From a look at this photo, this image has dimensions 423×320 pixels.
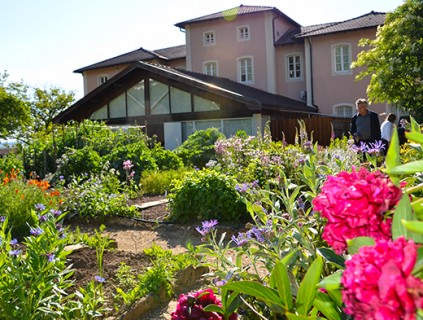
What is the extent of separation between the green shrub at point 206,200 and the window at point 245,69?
22082 mm

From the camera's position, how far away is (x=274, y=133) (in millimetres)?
19672

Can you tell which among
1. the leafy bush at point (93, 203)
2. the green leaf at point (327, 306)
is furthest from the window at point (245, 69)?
the green leaf at point (327, 306)

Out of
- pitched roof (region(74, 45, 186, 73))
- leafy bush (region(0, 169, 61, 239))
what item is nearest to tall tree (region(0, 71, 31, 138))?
pitched roof (region(74, 45, 186, 73))

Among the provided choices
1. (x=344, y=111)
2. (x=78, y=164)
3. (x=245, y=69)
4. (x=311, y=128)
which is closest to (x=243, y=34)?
(x=245, y=69)

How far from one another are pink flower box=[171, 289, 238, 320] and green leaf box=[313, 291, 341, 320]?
0.79m

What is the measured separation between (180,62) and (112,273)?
99.2ft

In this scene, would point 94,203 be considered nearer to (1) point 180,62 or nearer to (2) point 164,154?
(2) point 164,154

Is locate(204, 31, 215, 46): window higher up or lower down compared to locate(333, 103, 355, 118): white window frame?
higher up

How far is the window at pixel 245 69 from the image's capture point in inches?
1127

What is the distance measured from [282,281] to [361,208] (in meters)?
0.56

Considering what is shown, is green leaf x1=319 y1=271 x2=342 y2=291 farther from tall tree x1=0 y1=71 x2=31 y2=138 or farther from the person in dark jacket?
tall tree x1=0 y1=71 x2=31 y2=138

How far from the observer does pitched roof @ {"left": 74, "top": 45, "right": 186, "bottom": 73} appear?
1313 inches

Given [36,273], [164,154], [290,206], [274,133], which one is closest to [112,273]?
[36,273]

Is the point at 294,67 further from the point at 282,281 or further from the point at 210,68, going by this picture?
the point at 282,281
